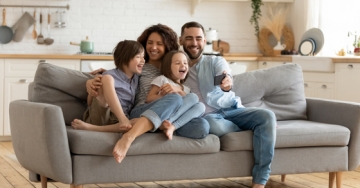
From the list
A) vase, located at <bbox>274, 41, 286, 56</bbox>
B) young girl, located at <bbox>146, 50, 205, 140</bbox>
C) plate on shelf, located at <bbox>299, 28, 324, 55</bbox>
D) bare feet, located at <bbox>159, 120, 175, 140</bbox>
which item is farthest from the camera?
vase, located at <bbox>274, 41, 286, 56</bbox>

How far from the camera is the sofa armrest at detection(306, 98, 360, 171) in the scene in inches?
157

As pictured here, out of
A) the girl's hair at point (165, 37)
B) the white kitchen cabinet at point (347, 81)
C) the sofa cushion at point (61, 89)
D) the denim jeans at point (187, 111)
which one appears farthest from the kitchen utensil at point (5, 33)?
the denim jeans at point (187, 111)

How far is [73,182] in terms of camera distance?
3346 millimetres

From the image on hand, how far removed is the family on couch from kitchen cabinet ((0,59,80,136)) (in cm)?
248

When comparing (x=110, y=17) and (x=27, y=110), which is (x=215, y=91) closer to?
(x=27, y=110)

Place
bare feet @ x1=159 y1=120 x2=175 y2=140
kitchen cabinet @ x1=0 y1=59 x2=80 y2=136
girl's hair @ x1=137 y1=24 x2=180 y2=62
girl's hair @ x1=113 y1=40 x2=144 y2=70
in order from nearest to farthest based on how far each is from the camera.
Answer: bare feet @ x1=159 y1=120 x2=175 y2=140, girl's hair @ x1=113 y1=40 x2=144 y2=70, girl's hair @ x1=137 y1=24 x2=180 y2=62, kitchen cabinet @ x1=0 y1=59 x2=80 y2=136

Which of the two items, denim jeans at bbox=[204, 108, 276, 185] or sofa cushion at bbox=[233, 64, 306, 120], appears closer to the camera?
denim jeans at bbox=[204, 108, 276, 185]

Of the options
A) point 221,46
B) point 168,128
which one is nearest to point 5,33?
point 221,46

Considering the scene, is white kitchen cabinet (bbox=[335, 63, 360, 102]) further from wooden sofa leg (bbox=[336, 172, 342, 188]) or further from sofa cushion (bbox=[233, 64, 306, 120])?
wooden sofa leg (bbox=[336, 172, 342, 188])

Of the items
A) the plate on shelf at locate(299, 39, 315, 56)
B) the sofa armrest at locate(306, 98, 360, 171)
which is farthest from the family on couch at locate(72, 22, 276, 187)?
the plate on shelf at locate(299, 39, 315, 56)

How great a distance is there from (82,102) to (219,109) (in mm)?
874

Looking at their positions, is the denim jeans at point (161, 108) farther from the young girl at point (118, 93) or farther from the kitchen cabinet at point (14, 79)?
the kitchen cabinet at point (14, 79)

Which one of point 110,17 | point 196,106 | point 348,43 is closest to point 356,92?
point 348,43

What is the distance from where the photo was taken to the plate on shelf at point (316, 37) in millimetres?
6559
